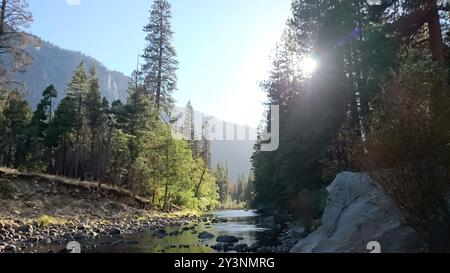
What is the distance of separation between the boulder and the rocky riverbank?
12178 mm

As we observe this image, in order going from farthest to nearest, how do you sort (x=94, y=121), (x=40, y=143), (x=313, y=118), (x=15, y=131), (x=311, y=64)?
1. (x=40, y=143)
2. (x=15, y=131)
3. (x=94, y=121)
4. (x=311, y=64)
5. (x=313, y=118)

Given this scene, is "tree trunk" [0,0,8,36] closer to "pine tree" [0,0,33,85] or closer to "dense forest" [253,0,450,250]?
"pine tree" [0,0,33,85]

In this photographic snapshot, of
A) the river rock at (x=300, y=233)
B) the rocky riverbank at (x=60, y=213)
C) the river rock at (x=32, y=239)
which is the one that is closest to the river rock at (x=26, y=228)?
the rocky riverbank at (x=60, y=213)

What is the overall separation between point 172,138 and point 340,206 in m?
33.5

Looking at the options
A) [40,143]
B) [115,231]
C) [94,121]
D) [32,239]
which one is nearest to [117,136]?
[94,121]

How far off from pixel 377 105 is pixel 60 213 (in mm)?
24783

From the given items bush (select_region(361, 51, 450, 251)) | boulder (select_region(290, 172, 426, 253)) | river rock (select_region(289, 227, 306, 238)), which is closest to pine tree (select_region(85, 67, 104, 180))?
river rock (select_region(289, 227, 306, 238))

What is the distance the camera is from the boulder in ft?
33.4

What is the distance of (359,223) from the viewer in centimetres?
1183

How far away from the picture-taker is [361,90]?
22.7 meters

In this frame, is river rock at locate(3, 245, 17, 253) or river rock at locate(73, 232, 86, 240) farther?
river rock at locate(73, 232, 86, 240)

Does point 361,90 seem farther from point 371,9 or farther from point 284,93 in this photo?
point 284,93

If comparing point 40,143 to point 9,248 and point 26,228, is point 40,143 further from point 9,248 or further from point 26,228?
point 9,248

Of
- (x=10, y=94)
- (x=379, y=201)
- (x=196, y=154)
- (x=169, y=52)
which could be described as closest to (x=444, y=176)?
(x=379, y=201)
